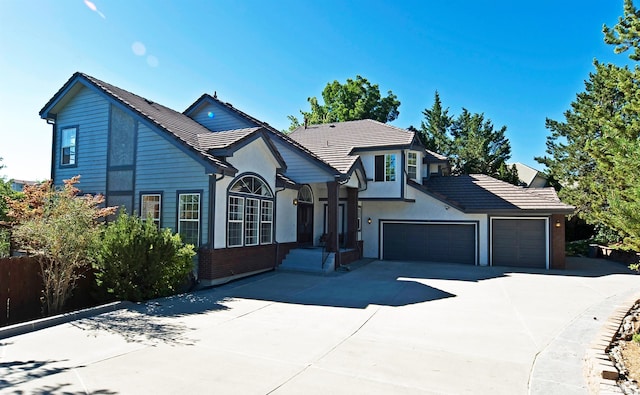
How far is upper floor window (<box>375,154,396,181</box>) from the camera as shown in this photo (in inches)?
703

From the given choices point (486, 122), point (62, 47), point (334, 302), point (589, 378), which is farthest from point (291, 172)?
point (486, 122)

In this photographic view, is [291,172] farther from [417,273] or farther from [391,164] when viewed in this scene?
[417,273]

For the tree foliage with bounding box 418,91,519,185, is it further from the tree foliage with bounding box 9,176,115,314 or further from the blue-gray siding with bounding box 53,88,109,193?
the tree foliage with bounding box 9,176,115,314

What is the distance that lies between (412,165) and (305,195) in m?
5.68

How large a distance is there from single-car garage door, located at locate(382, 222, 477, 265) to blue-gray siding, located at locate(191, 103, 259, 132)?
860 centimetres

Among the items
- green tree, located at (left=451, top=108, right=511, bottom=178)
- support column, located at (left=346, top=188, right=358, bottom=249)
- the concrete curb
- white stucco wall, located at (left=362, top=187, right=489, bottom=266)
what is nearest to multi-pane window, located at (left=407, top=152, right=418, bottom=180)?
white stucco wall, located at (left=362, top=187, right=489, bottom=266)

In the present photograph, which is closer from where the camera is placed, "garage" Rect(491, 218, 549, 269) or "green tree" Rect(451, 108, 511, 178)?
"garage" Rect(491, 218, 549, 269)

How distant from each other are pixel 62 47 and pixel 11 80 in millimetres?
1770

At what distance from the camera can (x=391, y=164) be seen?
58.8ft

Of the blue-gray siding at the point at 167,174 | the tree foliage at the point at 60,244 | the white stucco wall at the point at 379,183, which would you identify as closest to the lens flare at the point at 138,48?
the blue-gray siding at the point at 167,174

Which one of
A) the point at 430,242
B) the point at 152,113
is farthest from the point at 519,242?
the point at 152,113

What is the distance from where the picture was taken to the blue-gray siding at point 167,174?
38.3 ft

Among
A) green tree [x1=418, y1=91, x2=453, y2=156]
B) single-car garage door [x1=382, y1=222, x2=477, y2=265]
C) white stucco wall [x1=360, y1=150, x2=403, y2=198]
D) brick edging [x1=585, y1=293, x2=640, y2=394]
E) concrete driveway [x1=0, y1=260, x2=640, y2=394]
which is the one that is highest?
green tree [x1=418, y1=91, x2=453, y2=156]

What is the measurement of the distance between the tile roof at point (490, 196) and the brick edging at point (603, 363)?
Result: 971 cm
